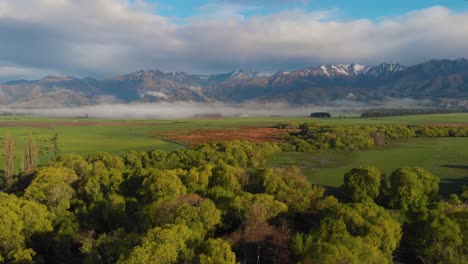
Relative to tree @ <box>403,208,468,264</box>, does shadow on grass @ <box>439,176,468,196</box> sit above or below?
below

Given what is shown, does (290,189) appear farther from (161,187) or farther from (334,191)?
(334,191)

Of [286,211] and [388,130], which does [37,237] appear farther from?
[388,130]

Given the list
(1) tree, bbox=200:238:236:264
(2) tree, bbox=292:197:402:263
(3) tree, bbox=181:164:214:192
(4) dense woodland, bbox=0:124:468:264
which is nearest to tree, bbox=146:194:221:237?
(4) dense woodland, bbox=0:124:468:264

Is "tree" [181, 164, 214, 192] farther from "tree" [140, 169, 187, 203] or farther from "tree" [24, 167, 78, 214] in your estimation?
"tree" [24, 167, 78, 214]

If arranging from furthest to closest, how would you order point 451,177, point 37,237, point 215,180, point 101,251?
point 451,177, point 215,180, point 37,237, point 101,251

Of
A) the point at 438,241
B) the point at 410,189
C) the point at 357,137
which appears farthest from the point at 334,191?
the point at 357,137

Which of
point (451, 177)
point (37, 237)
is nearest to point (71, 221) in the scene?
point (37, 237)

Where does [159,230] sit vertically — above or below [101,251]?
above
